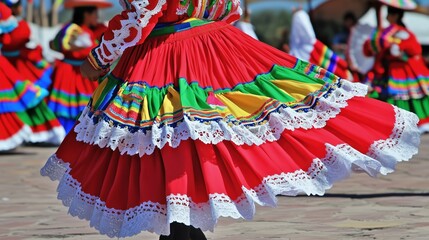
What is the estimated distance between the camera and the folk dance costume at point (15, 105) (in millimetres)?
11492

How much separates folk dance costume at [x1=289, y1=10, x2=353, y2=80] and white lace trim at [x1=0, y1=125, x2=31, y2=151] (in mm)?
3048

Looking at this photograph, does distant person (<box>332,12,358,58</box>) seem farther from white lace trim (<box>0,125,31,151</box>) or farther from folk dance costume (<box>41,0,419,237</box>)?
folk dance costume (<box>41,0,419,237</box>)

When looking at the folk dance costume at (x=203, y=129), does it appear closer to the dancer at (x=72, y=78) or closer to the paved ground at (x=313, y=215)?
the paved ground at (x=313, y=215)

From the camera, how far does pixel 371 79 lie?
44.8 ft

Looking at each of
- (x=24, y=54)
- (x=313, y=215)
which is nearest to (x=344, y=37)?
(x=24, y=54)

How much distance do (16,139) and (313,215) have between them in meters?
5.52

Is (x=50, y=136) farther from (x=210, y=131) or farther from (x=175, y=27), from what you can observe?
(x=210, y=131)

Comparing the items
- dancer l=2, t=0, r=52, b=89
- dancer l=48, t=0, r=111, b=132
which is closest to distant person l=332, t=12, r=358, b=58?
dancer l=48, t=0, r=111, b=132

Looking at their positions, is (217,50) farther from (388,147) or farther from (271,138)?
(388,147)

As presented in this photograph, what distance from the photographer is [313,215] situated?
6738mm

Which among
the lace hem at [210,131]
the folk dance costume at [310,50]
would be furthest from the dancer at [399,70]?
the lace hem at [210,131]

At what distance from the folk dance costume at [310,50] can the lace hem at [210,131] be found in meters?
7.59

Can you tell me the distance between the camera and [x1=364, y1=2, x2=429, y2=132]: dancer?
1295 centimetres

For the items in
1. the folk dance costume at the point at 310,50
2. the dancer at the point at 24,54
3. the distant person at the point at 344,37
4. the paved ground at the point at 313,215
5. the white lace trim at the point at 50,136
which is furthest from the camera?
the distant person at the point at 344,37
